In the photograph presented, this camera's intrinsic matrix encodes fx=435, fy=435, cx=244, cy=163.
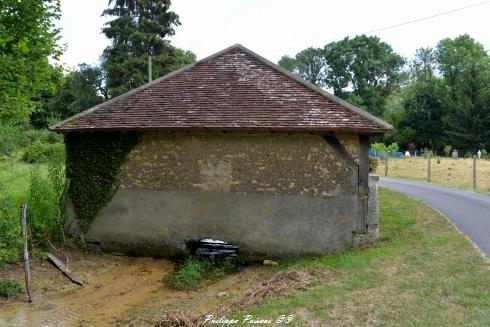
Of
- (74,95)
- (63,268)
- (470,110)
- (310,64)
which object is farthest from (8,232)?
(310,64)

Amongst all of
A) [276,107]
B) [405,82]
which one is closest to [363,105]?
[405,82]

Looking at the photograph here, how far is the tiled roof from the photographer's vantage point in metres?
9.98

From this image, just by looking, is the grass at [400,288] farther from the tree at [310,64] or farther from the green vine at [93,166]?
the tree at [310,64]

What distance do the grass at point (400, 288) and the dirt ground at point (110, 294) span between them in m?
1.59

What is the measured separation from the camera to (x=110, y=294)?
8.69m

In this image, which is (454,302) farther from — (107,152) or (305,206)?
(107,152)

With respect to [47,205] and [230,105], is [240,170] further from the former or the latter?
[47,205]

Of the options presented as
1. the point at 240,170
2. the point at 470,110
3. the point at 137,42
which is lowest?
the point at 240,170

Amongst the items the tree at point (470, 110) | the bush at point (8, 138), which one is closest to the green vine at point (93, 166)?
the bush at point (8, 138)

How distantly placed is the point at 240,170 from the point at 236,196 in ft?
2.08

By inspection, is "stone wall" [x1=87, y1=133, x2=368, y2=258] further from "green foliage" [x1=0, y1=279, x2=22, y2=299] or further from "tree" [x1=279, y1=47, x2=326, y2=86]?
"tree" [x1=279, y1=47, x2=326, y2=86]

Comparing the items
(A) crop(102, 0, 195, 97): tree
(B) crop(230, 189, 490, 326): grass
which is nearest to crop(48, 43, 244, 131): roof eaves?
(B) crop(230, 189, 490, 326): grass

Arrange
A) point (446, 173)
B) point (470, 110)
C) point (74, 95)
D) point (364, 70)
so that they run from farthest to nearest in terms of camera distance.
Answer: point (364, 70)
point (470, 110)
point (74, 95)
point (446, 173)

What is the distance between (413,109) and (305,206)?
47770 mm
